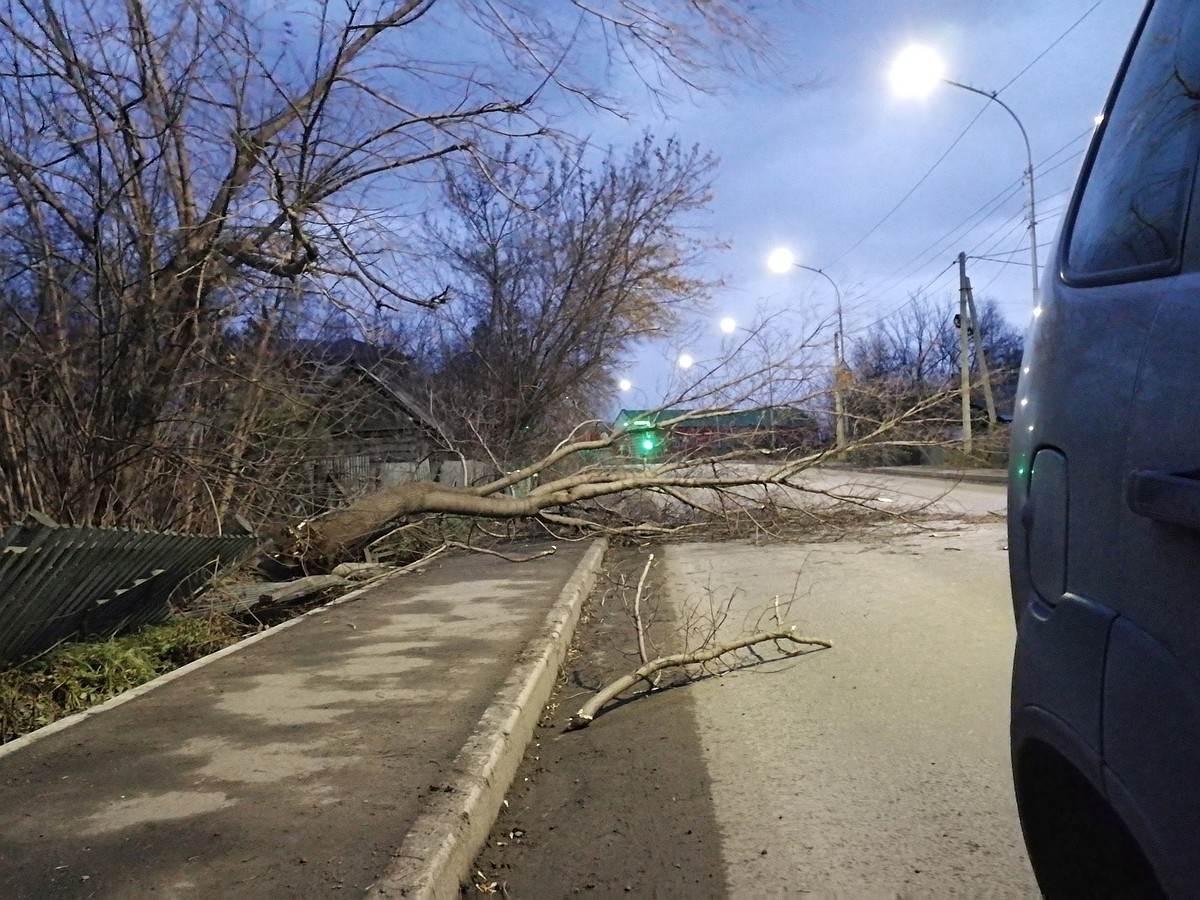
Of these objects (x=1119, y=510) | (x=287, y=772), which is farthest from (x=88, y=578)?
(x=1119, y=510)

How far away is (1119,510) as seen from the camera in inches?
64.6

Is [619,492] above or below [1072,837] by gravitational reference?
above

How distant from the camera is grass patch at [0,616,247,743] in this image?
5832 mm

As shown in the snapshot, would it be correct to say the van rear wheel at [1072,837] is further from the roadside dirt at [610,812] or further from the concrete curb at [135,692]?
the concrete curb at [135,692]

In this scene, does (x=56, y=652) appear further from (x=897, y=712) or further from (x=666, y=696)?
(x=897, y=712)

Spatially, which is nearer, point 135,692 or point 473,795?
point 473,795

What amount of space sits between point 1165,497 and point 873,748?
3673 mm

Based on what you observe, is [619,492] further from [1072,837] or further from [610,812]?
[1072,837]

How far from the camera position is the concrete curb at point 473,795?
10.7ft

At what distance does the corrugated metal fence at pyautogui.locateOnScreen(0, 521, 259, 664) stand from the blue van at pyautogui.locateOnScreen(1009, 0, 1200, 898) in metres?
5.07

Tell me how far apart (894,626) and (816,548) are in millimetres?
5366

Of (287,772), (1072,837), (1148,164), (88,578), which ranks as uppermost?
(1148,164)

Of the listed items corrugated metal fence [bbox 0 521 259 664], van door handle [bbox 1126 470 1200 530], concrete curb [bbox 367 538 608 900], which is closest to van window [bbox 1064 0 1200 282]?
van door handle [bbox 1126 470 1200 530]

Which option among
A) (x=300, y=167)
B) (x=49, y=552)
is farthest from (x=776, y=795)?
(x=300, y=167)
